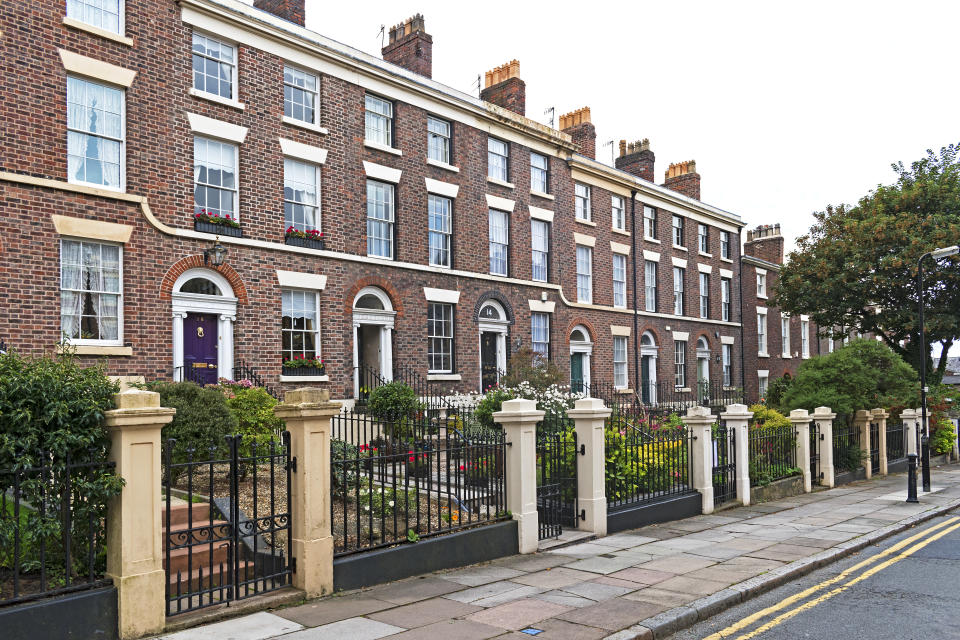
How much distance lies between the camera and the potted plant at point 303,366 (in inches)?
678

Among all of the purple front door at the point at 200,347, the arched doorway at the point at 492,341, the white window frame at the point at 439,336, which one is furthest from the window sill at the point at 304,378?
the arched doorway at the point at 492,341

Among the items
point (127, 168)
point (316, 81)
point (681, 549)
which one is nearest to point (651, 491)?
point (681, 549)

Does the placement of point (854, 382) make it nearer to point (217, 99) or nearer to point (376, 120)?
point (376, 120)

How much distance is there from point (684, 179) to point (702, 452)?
24.6 meters

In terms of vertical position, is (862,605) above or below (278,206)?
below

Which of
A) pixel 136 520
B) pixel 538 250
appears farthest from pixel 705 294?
pixel 136 520

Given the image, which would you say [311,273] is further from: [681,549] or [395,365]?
[681,549]

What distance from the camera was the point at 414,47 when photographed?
2188 centimetres

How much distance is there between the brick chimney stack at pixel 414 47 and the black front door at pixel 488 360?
27.0 feet

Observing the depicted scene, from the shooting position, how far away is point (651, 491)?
12.4 meters

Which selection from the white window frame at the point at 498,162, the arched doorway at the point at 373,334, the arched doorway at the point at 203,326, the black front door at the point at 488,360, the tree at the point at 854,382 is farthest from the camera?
the white window frame at the point at 498,162

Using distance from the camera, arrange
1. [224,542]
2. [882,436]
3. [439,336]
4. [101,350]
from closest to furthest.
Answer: [224,542] → [101,350] → [882,436] → [439,336]

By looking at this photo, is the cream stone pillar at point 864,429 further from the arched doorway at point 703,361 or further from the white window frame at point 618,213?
the arched doorway at point 703,361

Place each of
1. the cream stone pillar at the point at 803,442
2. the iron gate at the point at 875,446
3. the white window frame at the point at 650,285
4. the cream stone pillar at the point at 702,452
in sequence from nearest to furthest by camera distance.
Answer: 1. the cream stone pillar at the point at 702,452
2. the cream stone pillar at the point at 803,442
3. the iron gate at the point at 875,446
4. the white window frame at the point at 650,285
